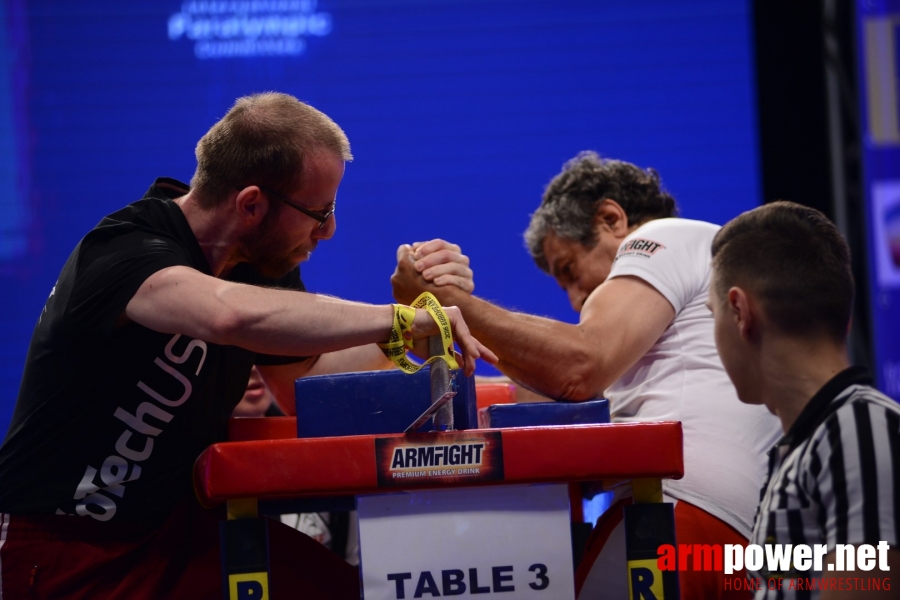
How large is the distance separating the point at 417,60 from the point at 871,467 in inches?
128

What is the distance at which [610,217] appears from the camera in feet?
8.89

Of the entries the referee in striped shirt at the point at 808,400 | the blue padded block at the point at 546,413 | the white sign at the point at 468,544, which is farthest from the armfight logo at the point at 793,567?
the blue padded block at the point at 546,413

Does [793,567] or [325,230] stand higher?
[325,230]

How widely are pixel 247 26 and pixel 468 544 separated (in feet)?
10.5

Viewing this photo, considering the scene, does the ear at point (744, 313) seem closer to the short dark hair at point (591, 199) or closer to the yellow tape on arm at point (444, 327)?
the yellow tape on arm at point (444, 327)

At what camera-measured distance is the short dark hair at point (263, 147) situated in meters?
1.87

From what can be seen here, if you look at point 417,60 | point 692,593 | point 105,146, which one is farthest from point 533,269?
point 692,593

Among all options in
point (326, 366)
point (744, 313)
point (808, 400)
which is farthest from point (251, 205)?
point (808, 400)

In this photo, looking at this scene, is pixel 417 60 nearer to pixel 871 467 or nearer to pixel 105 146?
pixel 105 146

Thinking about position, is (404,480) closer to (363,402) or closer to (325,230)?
(363,402)

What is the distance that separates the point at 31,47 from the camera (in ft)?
13.3

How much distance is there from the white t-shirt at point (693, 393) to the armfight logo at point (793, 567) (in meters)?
0.23

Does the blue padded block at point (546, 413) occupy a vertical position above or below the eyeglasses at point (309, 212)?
below

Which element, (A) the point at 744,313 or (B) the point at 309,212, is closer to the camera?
(A) the point at 744,313
